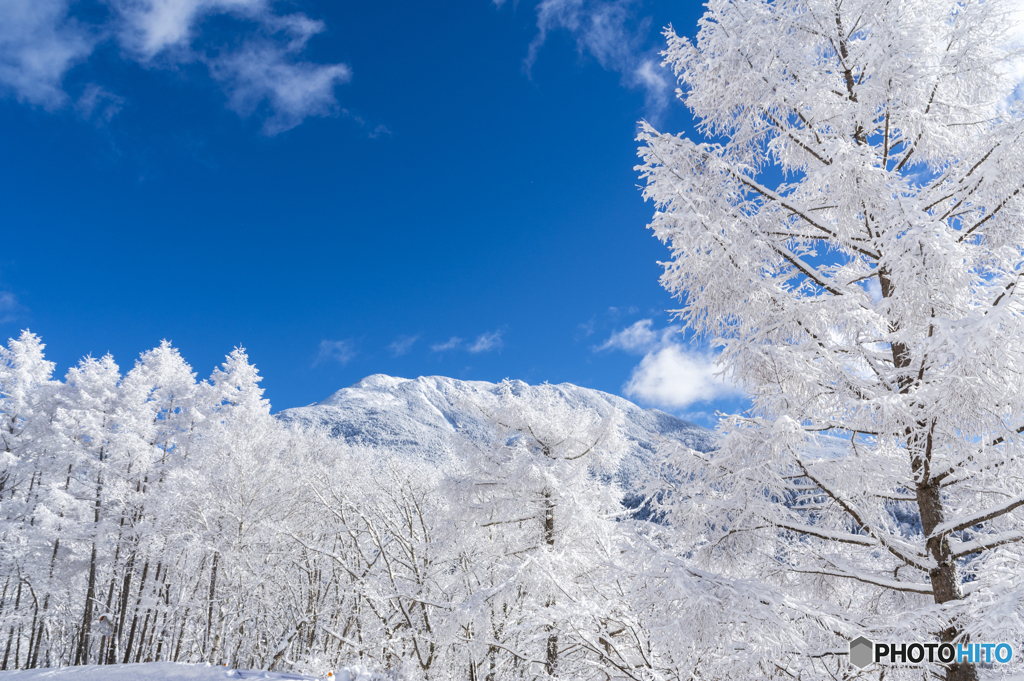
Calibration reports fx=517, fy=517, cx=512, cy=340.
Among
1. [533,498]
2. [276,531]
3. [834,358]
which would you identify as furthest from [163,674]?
[834,358]

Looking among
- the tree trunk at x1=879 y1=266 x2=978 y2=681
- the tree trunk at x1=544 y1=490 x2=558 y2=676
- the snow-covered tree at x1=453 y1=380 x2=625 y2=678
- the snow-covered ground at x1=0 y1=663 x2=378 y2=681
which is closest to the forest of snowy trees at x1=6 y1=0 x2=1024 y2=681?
the tree trunk at x1=879 y1=266 x2=978 y2=681

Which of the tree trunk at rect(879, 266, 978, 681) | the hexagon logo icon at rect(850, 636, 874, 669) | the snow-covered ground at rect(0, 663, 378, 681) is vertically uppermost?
the tree trunk at rect(879, 266, 978, 681)

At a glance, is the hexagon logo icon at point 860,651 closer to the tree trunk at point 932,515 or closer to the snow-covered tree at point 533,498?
the tree trunk at point 932,515

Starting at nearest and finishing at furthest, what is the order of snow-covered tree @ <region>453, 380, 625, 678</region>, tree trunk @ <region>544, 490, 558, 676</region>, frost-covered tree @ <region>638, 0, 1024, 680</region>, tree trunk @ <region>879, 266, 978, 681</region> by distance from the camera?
frost-covered tree @ <region>638, 0, 1024, 680</region> → tree trunk @ <region>879, 266, 978, 681</region> → tree trunk @ <region>544, 490, 558, 676</region> → snow-covered tree @ <region>453, 380, 625, 678</region>

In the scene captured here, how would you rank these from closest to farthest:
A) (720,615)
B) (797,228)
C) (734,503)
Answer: (720,615) → (734,503) → (797,228)

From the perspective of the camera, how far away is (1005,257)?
13.6 feet

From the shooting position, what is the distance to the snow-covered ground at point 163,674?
750cm

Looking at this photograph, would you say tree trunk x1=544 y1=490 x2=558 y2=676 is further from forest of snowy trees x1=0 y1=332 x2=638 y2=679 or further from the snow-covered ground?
the snow-covered ground

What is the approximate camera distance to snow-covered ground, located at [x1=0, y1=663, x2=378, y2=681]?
7.50 m

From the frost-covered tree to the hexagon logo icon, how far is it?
13 cm

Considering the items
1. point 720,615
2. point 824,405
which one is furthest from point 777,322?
point 720,615

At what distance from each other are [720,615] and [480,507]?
7206 mm

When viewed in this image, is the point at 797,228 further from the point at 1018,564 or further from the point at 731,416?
the point at 1018,564

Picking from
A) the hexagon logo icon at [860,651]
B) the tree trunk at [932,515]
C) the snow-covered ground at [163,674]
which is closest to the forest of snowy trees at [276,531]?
the snow-covered ground at [163,674]
